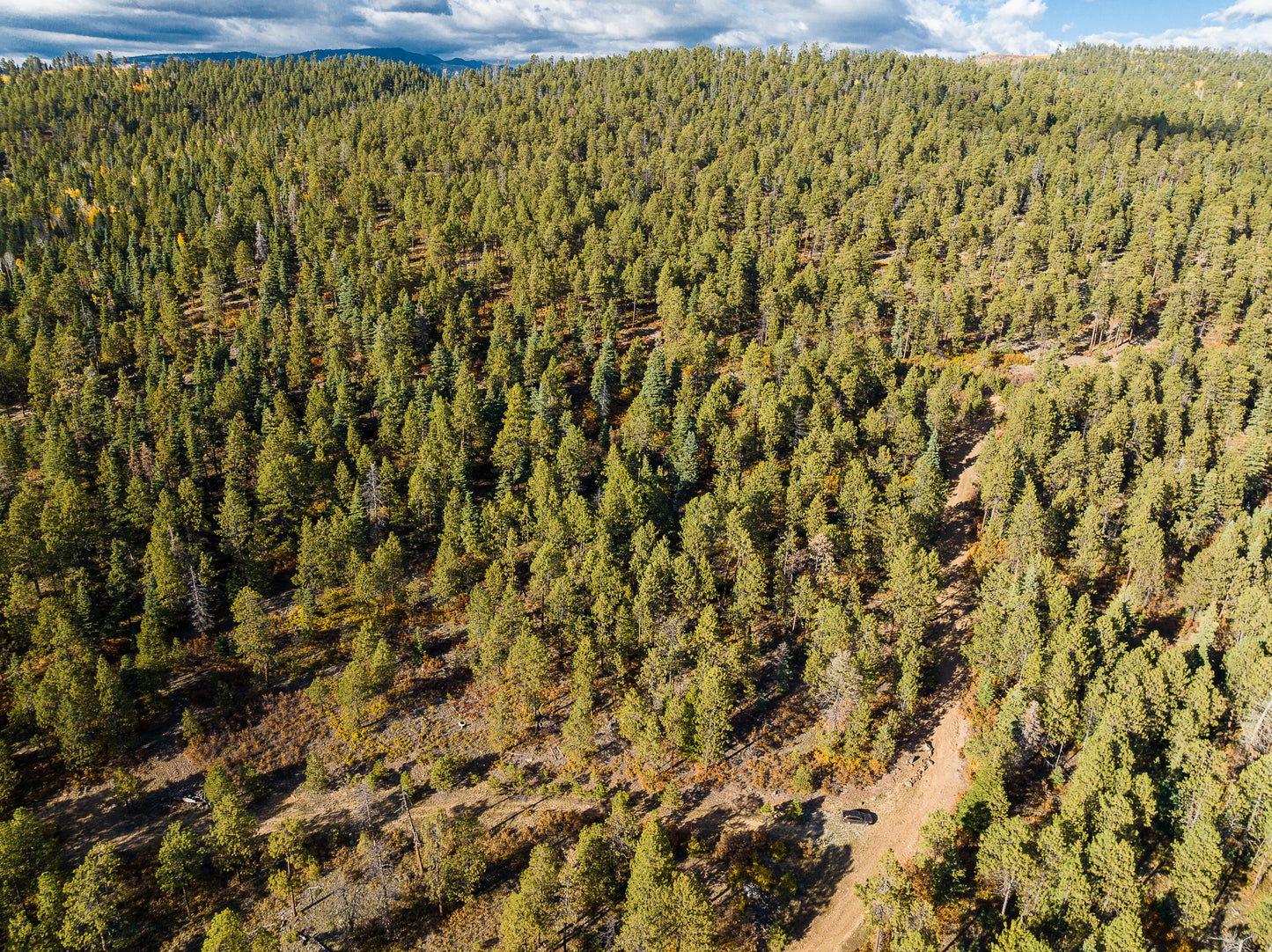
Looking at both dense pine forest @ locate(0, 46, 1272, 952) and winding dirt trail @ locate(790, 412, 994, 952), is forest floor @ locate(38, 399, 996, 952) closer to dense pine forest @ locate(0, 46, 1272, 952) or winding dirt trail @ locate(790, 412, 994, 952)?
winding dirt trail @ locate(790, 412, 994, 952)

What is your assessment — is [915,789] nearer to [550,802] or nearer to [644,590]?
[644,590]

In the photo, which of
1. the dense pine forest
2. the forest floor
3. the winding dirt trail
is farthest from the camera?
the forest floor

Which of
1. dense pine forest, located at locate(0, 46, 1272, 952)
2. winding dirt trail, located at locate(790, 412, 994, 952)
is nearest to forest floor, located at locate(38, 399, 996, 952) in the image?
winding dirt trail, located at locate(790, 412, 994, 952)

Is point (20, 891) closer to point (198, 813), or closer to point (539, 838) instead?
point (198, 813)

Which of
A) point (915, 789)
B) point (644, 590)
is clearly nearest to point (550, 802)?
point (644, 590)

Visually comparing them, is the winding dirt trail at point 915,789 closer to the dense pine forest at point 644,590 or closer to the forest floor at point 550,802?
the forest floor at point 550,802

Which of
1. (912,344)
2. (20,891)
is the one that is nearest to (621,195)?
(912,344)
